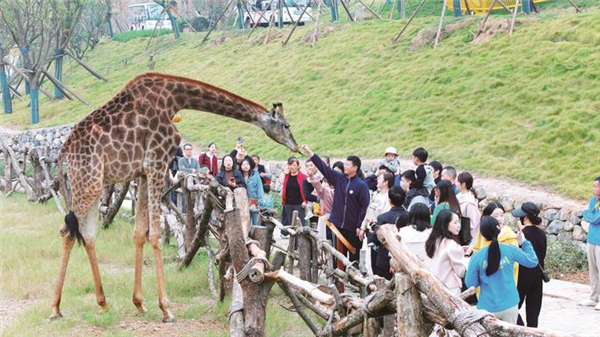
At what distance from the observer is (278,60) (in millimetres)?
35406

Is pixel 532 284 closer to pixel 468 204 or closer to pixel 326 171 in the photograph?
pixel 468 204

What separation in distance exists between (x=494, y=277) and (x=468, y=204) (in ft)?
7.92

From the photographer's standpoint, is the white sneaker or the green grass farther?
the white sneaker

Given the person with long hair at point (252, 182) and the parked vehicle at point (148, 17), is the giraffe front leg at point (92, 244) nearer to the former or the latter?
the person with long hair at point (252, 182)

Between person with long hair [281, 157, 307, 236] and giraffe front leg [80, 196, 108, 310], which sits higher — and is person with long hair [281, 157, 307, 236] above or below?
below

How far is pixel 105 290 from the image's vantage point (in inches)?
427

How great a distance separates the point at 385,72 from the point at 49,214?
1396cm

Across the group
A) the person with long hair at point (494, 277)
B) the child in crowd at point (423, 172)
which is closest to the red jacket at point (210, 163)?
the child in crowd at point (423, 172)

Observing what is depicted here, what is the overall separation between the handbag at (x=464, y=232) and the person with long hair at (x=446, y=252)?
6.23 ft

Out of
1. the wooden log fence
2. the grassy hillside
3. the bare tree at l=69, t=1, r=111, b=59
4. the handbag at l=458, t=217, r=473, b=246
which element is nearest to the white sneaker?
the handbag at l=458, t=217, r=473, b=246

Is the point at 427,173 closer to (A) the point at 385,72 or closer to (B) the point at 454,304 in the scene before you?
(B) the point at 454,304

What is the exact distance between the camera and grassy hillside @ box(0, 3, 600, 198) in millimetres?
18672

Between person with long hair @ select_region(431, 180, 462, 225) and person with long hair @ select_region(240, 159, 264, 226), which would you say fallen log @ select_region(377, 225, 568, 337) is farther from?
person with long hair @ select_region(240, 159, 264, 226)

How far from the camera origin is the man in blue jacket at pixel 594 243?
10.3 metres
